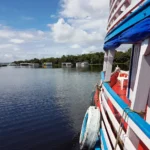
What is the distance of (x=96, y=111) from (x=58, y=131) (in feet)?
20.3

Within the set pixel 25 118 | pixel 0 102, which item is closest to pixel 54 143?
pixel 25 118

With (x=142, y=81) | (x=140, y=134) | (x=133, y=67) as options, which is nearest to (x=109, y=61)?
(x=133, y=67)

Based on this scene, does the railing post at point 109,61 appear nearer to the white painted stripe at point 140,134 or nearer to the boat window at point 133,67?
the boat window at point 133,67

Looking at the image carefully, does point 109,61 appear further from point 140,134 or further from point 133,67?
point 140,134

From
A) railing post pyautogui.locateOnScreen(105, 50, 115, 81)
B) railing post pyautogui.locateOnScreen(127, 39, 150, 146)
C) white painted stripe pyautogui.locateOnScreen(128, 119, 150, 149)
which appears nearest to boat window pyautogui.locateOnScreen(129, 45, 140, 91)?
railing post pyautogui.locateOnScreen(105, 50, 115, 81)

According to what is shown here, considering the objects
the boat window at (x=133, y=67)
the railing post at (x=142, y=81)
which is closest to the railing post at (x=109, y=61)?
the boat window at (x=133, y=67)

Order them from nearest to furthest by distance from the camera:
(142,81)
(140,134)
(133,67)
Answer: (140,134), (142,81), (133,67)

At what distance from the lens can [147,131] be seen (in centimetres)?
309

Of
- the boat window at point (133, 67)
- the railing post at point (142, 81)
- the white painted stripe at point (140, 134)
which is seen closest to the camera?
the white painted stripe at point (140, 134)

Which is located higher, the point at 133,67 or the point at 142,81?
the point at 142,81

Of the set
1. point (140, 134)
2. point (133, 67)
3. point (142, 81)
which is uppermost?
point (142, 81)

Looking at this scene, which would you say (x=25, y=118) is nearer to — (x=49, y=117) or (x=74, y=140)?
(x=49, y=117)

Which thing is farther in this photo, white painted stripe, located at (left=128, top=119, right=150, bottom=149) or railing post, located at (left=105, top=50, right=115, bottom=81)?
railing post, located at (left=105, top=50, right=115, bottom=81)

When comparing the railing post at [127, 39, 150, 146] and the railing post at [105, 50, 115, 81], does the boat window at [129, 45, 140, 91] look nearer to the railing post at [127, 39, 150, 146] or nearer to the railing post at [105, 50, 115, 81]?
the railing post at [105, 50, 115, 81]
